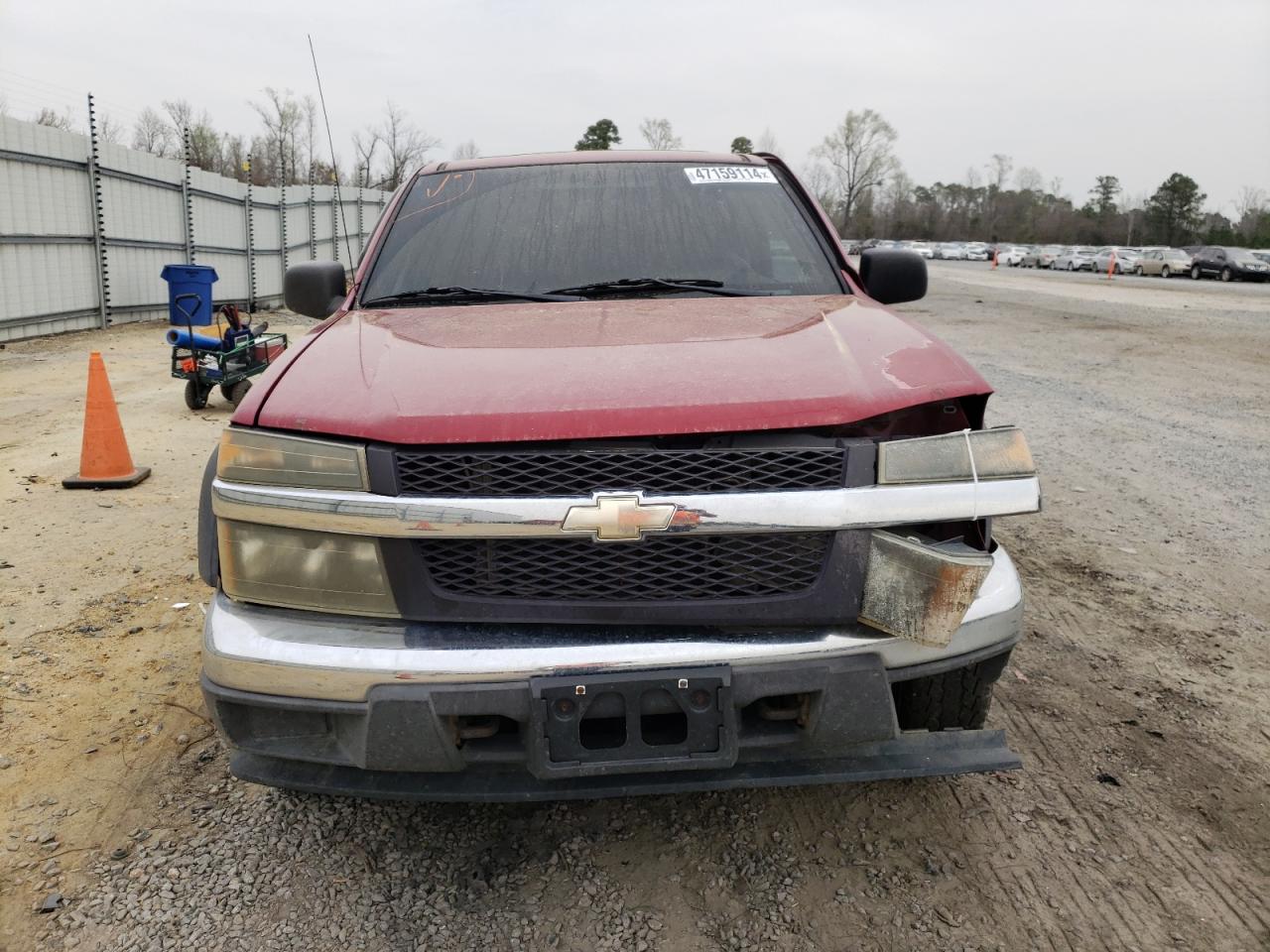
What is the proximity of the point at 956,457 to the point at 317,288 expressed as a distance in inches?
92.8

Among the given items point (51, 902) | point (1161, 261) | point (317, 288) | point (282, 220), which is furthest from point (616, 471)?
point (1161, 261)

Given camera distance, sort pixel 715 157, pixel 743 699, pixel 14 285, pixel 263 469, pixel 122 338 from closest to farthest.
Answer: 1. pixel 743 699
2. pixel 263 469
3. pixel 715 157
4. pixel 14 285
5. pixel 122 338

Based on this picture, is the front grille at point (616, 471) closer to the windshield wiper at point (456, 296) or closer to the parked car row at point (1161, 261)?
the windshield wiper at point (456, 296)

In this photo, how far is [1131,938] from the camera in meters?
2.04

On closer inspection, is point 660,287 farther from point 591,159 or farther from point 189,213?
point 189,213

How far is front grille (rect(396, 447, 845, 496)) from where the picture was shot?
75.0 inches

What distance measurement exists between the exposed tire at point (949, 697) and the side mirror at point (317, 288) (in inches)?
91.7

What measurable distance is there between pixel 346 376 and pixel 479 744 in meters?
0.94

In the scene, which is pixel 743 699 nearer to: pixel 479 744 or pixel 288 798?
pixel 479 744

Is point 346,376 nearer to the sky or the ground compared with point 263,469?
nearer to the sky

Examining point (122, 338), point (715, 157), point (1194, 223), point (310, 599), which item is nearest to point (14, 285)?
point (122, 338)

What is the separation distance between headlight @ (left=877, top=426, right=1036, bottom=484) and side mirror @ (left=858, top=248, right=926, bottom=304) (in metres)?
1.32

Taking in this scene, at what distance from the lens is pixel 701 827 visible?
2443 millimetres

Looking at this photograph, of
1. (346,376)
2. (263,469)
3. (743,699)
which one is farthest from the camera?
(346,376)
